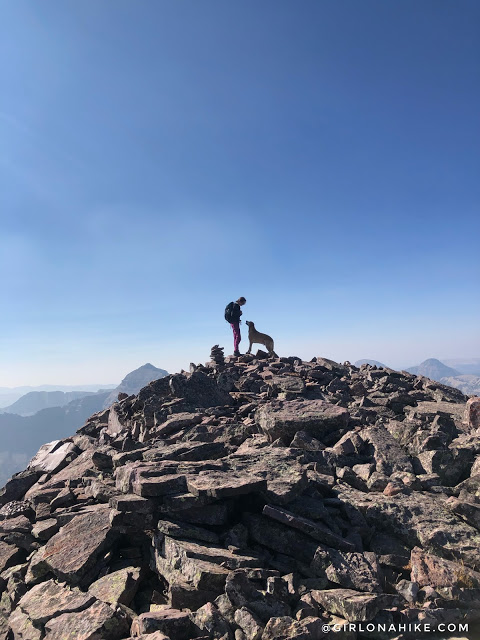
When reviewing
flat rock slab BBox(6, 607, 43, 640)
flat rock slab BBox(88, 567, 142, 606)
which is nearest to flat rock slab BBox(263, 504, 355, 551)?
flat rock slab BBox(88, 567, 142, 606)

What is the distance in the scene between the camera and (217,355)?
2897 centimetres

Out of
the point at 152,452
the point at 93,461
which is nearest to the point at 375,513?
the point at 152,452

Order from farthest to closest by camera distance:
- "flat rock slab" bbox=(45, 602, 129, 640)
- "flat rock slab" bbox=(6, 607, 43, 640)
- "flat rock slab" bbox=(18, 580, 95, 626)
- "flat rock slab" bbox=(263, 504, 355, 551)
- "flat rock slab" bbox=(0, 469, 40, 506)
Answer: "flat rock slab" bbox=(0, 469, 40, 506) → "flat rock slab" bbox=(263, 504, 355, 551) → "flat rock slab" bbox=(18, 580, 95, 626) → "flat rock slab" bbox=(6, 607, 43, 640) → "flat rock slab" bbox=(45, 602, 129, 640)

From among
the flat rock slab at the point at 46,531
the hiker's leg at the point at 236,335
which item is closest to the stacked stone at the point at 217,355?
the hiker's leg at the point at 236,335

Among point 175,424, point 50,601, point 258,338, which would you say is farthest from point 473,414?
point 258,338

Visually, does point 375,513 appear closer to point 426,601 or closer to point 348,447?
point 426,601

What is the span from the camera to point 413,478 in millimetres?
10508

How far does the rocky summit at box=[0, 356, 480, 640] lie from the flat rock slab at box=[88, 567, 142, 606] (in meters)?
0.03

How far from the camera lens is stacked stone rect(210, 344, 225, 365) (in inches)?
1124

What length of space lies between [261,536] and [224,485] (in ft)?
4.41

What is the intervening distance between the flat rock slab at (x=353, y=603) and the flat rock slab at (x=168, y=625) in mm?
2268

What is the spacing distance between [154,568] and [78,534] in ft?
8.61

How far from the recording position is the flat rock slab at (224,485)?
846 centimetres

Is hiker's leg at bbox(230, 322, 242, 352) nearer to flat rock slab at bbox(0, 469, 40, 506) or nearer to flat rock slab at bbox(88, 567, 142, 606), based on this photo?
flat rock slab at bbox(0, 469, 40, 506)
